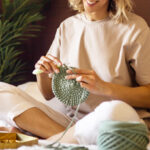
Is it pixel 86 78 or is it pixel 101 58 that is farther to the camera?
pixel 101 58

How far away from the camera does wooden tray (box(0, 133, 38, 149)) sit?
1.22 meters

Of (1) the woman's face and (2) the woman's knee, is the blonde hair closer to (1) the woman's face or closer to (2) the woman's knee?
(1) the woman's face

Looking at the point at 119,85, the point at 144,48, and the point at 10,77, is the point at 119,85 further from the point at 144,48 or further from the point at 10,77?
the point at 10,77

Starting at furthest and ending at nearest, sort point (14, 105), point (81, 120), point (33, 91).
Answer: point (33, 91) < point (14, 105) < point (81, 120)

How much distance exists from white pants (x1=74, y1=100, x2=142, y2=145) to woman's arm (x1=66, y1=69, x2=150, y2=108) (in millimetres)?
148

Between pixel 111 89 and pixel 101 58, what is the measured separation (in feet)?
0.67

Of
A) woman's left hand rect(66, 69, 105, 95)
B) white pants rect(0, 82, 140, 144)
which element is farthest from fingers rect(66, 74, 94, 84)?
white pants rect(0, 82, 140, 144)

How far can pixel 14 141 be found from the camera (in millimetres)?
1321

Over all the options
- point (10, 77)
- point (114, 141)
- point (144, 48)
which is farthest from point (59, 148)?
point (10, 77)

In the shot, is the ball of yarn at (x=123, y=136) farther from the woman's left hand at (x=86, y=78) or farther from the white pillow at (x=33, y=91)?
the white pillow at (x=33, y=91)

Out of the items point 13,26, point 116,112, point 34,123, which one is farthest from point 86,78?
point 13,26

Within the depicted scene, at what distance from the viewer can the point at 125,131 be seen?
103 cm

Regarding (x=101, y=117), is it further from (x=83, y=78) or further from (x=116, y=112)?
(x=83, y=78)

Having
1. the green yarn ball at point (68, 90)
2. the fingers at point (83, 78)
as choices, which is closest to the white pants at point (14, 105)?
the green yarn ball at point (68, 90)
